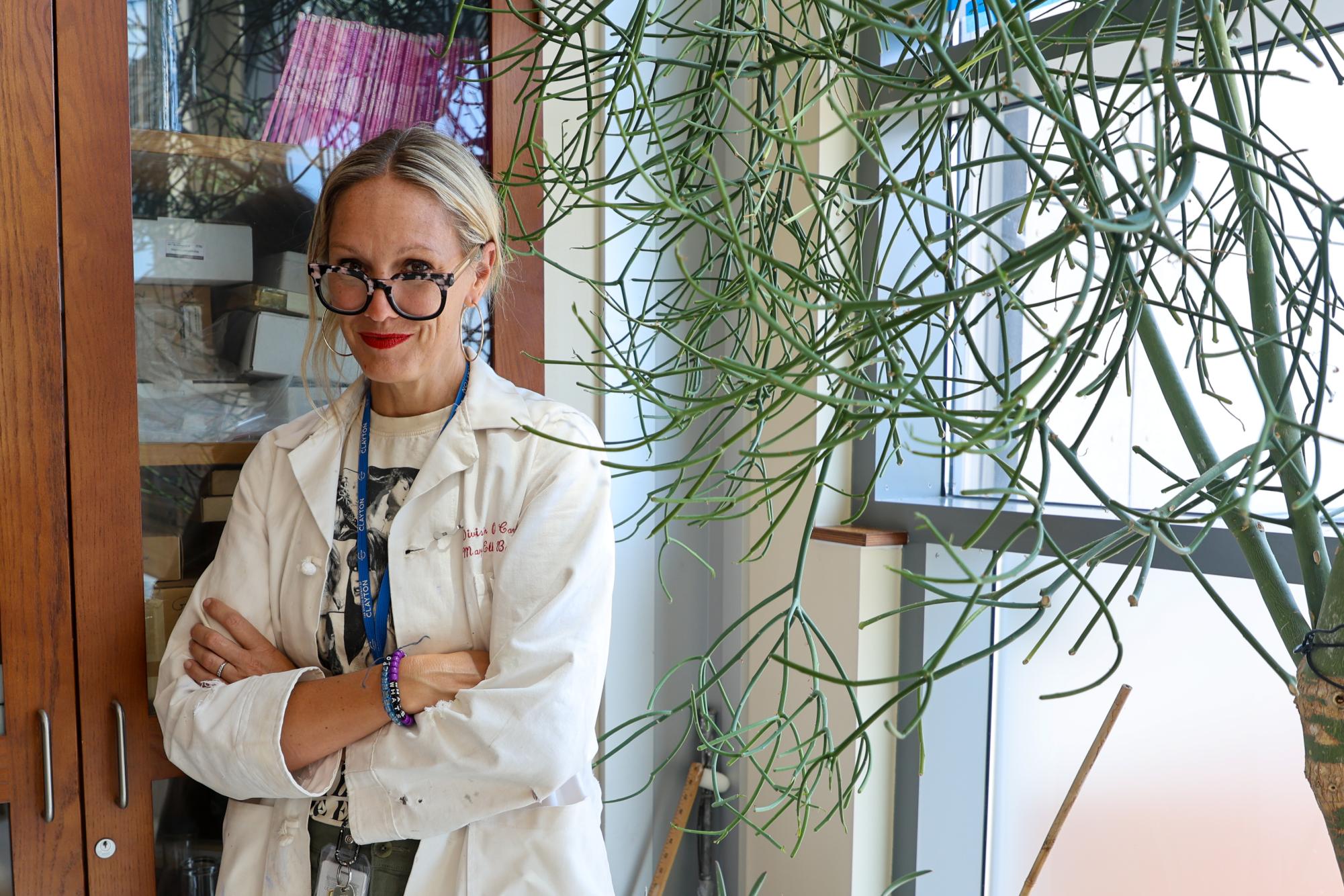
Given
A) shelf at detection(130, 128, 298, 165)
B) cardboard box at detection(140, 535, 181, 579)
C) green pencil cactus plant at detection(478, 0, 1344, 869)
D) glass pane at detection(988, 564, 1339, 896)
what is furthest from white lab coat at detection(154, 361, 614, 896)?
glass pane at detection(988, 564, 1339, 896)

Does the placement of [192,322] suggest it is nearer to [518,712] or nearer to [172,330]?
[172,330]

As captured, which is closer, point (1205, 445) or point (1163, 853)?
point (1205, 445)

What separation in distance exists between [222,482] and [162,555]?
12 cm

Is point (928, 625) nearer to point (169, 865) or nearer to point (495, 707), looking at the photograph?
point (495, 707)

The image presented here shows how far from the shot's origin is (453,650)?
117cm

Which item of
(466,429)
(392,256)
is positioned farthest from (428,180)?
(466,429)

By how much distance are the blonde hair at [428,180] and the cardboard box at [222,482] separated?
0.54ft

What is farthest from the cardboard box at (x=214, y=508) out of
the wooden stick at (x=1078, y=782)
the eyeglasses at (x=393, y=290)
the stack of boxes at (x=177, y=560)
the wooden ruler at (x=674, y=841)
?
the wooden stick at (x=1078, y=782)

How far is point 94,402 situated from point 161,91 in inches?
16.0

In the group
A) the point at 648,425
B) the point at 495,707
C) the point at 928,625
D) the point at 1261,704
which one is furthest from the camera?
the point at 648,425

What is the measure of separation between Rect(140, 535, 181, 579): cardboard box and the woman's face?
0.38 metres

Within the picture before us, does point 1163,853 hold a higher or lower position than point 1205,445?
lower

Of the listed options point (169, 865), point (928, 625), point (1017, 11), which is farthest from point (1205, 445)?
point (169, 865)

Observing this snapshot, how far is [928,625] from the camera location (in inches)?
58.8
